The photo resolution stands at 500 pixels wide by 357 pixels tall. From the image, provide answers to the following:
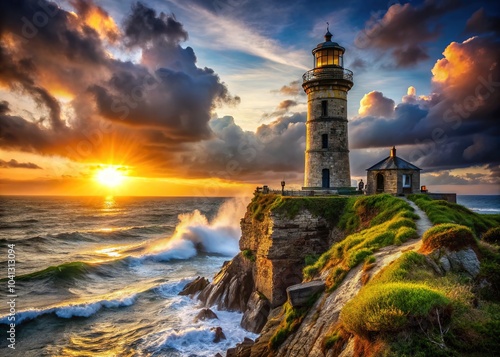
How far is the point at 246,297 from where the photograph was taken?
876 inches

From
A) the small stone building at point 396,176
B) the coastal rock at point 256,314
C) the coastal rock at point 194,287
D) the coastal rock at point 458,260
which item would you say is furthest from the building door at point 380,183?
the coastal rock at point 194,287

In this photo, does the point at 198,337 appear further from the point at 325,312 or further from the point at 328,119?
the point at 328,119

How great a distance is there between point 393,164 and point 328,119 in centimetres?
633

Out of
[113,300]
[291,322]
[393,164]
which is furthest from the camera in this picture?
[113,300]

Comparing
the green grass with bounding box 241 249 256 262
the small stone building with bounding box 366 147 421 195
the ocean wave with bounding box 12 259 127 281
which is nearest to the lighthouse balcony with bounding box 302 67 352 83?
the small stone building with bounding box 366 147 421 195

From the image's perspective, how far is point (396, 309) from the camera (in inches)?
216

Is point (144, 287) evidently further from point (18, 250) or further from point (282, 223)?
point (18, 250)

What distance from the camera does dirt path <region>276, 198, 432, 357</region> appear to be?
8523 millimetres

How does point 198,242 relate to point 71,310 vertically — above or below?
above

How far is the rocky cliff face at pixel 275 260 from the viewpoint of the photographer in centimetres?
1923

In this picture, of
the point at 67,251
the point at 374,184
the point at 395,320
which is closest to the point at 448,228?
the point at 395,320

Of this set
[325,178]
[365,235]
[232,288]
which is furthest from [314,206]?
[232,288]

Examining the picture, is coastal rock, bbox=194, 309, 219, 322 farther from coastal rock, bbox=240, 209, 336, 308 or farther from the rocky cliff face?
coastal rock, bbox=240, 209, 336, 308

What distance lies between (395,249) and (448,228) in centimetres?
184
